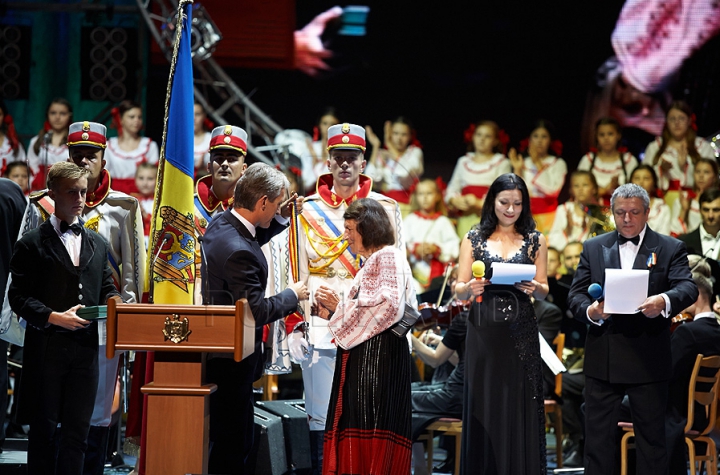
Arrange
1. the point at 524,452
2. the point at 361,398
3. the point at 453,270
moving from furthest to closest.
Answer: the point at 453,270 < the point at 524,452 < the point at 361,398

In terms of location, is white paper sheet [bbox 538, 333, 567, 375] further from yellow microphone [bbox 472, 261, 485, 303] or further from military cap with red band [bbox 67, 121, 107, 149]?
military cap with red band [bbox 67, 121, 107, 149]

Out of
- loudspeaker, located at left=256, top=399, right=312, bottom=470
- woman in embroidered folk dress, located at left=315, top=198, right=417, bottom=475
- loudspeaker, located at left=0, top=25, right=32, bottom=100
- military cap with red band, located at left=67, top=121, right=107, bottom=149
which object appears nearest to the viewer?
woman in embroidered folk dress, located at left=315, top=198, right=417, bottom=475

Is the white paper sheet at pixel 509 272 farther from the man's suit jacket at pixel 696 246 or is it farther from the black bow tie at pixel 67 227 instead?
the man's suit jacket at pixel 696 246

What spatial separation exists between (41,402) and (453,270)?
4.53 metres

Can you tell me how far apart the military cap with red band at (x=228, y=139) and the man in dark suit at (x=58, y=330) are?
3.08ft

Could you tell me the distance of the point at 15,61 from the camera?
794 cm

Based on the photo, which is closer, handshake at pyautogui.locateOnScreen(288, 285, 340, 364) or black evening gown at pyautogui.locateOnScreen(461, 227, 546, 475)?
handshake at pyautogui.locateOnScreen(288, 285, 340, 364)

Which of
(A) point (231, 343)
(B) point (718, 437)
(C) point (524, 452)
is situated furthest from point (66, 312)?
(B) point (718, 437)

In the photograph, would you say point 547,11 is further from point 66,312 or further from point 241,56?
point 66,312

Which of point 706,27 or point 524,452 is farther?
point 706,27

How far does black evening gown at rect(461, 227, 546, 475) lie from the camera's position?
4266 millimetres

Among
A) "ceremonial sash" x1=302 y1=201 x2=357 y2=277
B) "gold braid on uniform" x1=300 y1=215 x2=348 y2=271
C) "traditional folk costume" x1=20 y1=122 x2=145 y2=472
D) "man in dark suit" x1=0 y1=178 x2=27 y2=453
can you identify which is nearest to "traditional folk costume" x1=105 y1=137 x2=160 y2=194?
"man in dark suit" x1=0 y1=178 x2=27 y2=453

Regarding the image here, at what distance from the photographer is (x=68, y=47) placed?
8.02m

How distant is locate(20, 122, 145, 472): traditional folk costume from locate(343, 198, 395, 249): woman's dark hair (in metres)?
1.34
